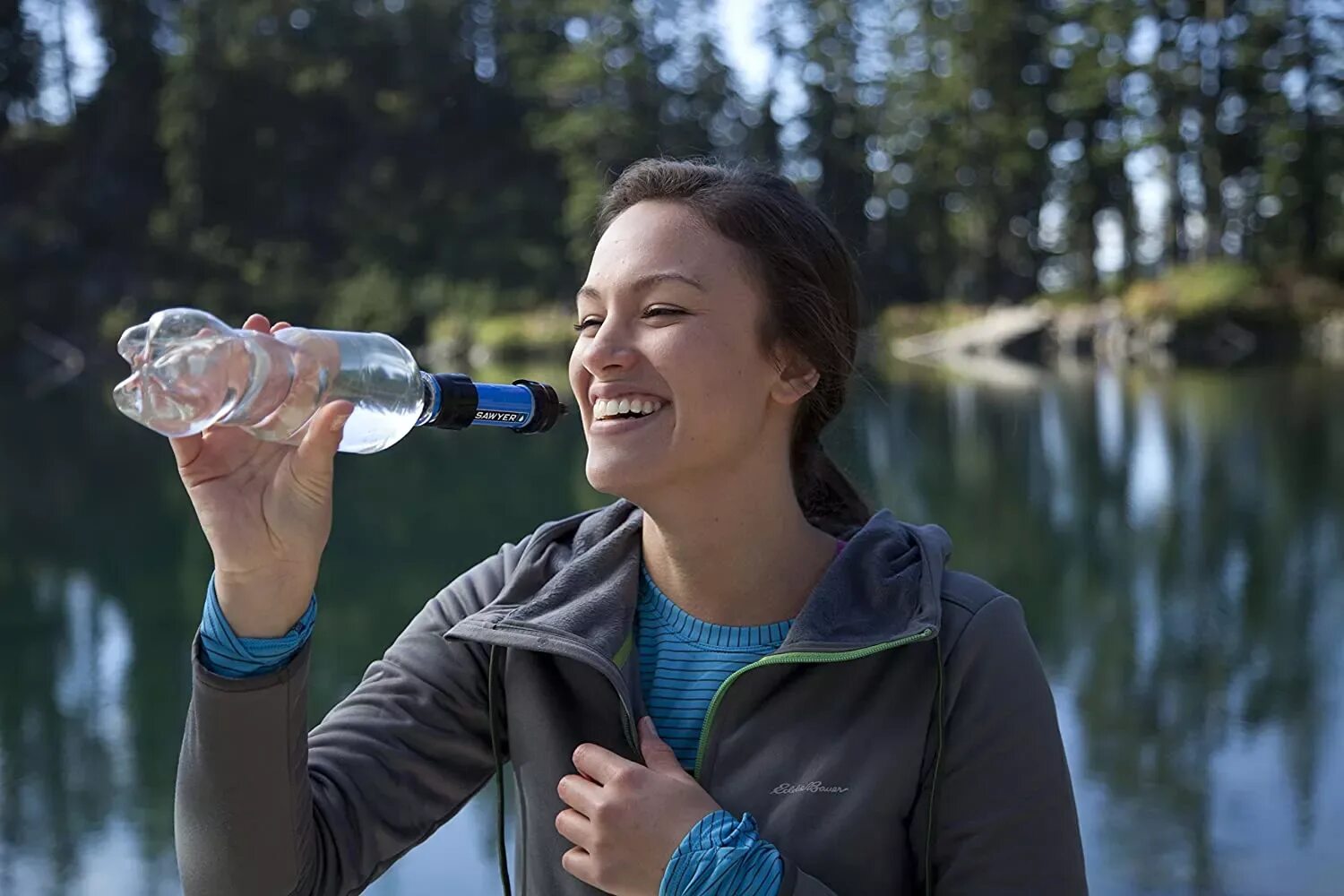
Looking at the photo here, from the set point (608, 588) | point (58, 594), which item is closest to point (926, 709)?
point (608, 588)

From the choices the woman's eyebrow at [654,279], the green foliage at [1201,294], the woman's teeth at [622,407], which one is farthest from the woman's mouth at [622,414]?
the green foliage at [1201,294]

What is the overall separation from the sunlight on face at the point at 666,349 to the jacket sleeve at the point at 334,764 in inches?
8.7

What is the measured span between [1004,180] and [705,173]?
32629 mm

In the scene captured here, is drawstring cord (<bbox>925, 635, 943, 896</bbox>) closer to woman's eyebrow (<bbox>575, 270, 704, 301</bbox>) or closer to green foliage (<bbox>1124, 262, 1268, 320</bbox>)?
woman's eyebrow (<bbox>575, 270, 704, 301</bbox>)

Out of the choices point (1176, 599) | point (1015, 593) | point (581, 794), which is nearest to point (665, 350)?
point (581, 794)

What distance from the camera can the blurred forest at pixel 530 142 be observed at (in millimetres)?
29797

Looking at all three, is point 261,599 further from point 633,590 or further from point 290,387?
point 633,590

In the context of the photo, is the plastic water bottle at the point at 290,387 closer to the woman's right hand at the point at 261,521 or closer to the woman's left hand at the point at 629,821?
the woman's right hand at the point at 261,521

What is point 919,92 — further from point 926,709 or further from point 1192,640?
point 926,709

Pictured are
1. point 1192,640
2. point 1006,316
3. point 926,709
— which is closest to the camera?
point 926,709

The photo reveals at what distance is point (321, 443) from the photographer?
1.21 meters

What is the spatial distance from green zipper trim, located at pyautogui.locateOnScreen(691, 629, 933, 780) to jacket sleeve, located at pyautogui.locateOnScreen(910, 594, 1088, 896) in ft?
0.18

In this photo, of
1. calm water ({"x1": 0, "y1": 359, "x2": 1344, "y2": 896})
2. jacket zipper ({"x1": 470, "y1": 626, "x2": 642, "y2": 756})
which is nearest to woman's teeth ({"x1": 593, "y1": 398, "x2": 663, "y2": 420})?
jacket zipper ({"x1": 470, "y1": 626, "x2": 642, "y2": 756})

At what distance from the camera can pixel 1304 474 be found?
9.99 m
